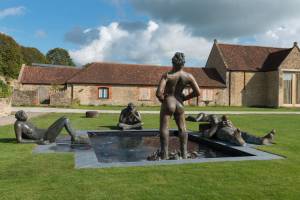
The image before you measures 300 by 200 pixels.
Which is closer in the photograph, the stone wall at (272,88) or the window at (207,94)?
the stone wall at (272,88)

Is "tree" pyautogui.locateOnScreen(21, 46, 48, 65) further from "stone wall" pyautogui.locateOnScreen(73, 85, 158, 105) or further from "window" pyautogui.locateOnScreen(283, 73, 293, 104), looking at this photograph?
"window" pyautogui.locateOnScreen(283, 73, 293, 104)

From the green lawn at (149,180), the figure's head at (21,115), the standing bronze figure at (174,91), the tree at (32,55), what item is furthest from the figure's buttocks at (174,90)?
the tree at (32,55)

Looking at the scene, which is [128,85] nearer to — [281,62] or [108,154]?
[281,62]

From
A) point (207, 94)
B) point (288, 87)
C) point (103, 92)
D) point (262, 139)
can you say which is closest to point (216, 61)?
point (207, 94)


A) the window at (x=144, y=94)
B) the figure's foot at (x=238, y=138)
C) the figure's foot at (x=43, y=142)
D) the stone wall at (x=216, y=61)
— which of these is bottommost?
the figure's foot at (x=43, y=142)

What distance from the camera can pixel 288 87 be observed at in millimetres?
40094

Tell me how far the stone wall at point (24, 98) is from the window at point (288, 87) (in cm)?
2781

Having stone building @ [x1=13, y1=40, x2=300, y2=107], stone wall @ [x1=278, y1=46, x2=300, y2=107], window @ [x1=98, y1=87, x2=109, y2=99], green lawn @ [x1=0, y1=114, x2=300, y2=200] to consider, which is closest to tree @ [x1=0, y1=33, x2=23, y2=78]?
stone building @ [x1=13, y1=40, x2=300, y2=107]

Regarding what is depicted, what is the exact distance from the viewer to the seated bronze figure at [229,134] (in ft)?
33.2

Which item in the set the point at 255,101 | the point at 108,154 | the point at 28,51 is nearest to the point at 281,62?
the point at 255,101

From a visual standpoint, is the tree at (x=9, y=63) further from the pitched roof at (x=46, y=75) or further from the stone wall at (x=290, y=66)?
A: the stone wall at (x=290, y=66)

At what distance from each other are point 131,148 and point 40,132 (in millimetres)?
2773

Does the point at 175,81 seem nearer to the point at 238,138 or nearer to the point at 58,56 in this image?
the point at 238,138

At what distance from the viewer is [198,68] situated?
43.0 m
